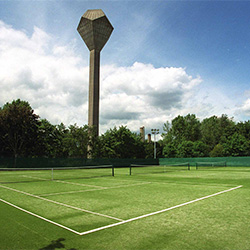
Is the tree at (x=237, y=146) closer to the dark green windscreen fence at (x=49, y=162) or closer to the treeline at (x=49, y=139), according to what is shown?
the treeline at (x=49, y=139)

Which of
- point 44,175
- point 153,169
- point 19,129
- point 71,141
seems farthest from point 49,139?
point 44,175

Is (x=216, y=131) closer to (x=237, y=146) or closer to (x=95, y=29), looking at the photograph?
(x=237, y=146)

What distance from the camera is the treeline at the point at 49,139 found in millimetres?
43844

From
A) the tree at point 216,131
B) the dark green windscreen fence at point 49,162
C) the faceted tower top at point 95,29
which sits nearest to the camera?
the dark green windscreen fence at point 49,162

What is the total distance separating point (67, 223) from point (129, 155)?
57.4 m

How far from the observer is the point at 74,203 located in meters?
9.26

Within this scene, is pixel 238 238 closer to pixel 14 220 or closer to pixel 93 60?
pixel 14 220

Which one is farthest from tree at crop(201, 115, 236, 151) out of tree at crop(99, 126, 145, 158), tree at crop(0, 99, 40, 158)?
tree at crop(0, 99, 40, 158)

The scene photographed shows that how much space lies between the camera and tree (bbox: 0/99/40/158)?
139ft

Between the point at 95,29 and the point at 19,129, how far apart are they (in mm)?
38185

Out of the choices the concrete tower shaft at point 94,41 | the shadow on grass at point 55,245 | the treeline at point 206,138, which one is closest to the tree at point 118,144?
the concrete tower shaft at point 94,41

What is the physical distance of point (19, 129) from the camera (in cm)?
4459

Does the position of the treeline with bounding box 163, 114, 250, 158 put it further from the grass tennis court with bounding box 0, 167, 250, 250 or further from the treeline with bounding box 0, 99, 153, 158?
the grass tennis court with bounding box 0, 167, 250, 250

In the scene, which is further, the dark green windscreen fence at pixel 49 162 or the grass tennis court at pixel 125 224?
the dark green windscreen fence at pixel 49 162
